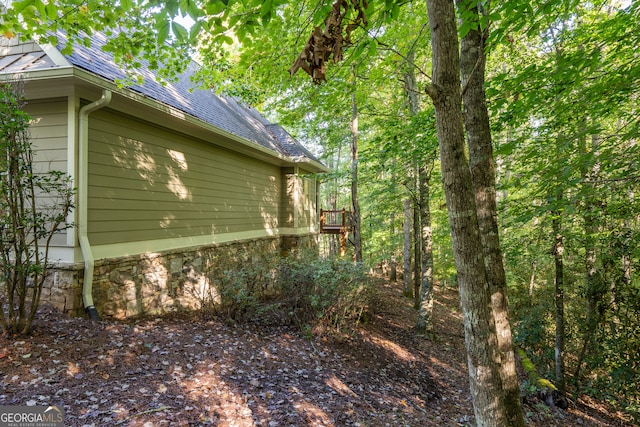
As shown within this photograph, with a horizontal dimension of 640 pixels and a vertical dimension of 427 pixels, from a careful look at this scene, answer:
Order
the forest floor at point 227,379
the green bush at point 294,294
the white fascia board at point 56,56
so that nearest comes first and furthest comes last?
the forest floor at point 227,379 → the white fascia board at point 56,56 → the green bush at point 294,294

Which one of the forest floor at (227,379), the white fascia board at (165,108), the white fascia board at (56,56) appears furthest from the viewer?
the white fascia board at (165,108)

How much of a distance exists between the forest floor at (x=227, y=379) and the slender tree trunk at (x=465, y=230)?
159 cm

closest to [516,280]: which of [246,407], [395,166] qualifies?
[395,166]

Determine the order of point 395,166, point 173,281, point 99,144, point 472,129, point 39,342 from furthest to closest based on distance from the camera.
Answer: point 395,166 < point 173,281 < point 99,144 < point 39,342 < point 472,129

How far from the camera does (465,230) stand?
78.2 inches

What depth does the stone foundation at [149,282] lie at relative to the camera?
4.13 metres

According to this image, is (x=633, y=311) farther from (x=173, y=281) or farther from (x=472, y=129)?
(x=173, y=281)

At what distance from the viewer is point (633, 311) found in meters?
5.39

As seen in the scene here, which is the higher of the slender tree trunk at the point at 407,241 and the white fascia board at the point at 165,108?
the white fascia board at the point at 165,108

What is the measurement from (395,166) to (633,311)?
4.87m

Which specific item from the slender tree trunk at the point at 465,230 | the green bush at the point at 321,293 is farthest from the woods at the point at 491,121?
the green bush at the point at 321,293

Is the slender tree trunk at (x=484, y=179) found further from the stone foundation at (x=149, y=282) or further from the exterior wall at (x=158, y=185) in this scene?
the exterior wall at (x=158, y=185)

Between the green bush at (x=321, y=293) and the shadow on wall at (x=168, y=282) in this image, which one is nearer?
the shadow on wall at (x=168, y=282)

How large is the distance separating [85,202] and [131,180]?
0.89 m
